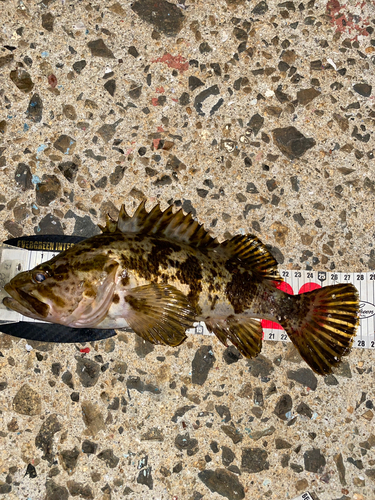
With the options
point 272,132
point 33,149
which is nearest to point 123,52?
point 33,149

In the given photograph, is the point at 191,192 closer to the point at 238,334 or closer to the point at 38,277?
the point at 238,334

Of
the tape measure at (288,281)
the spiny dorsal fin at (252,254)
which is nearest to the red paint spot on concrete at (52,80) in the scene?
the tape measure at (288,281)

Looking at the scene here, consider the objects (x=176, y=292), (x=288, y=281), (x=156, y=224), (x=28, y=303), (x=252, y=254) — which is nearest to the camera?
(x=28, y=303)

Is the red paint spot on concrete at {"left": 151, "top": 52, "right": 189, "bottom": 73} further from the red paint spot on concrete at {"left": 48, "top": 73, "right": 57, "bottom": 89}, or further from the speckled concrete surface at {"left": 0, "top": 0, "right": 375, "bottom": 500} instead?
the red paint spot on concrete at {"left": 48, "top": 73, "right": 57, "bottom": 89}

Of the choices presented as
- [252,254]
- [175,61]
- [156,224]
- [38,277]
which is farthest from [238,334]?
[175,61]

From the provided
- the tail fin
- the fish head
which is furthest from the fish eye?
the tail fin

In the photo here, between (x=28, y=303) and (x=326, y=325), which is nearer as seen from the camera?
(x=28, y=303)

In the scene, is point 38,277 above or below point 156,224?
below

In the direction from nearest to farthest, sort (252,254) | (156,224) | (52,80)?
(156,224) < (252,254) < (52,80)
